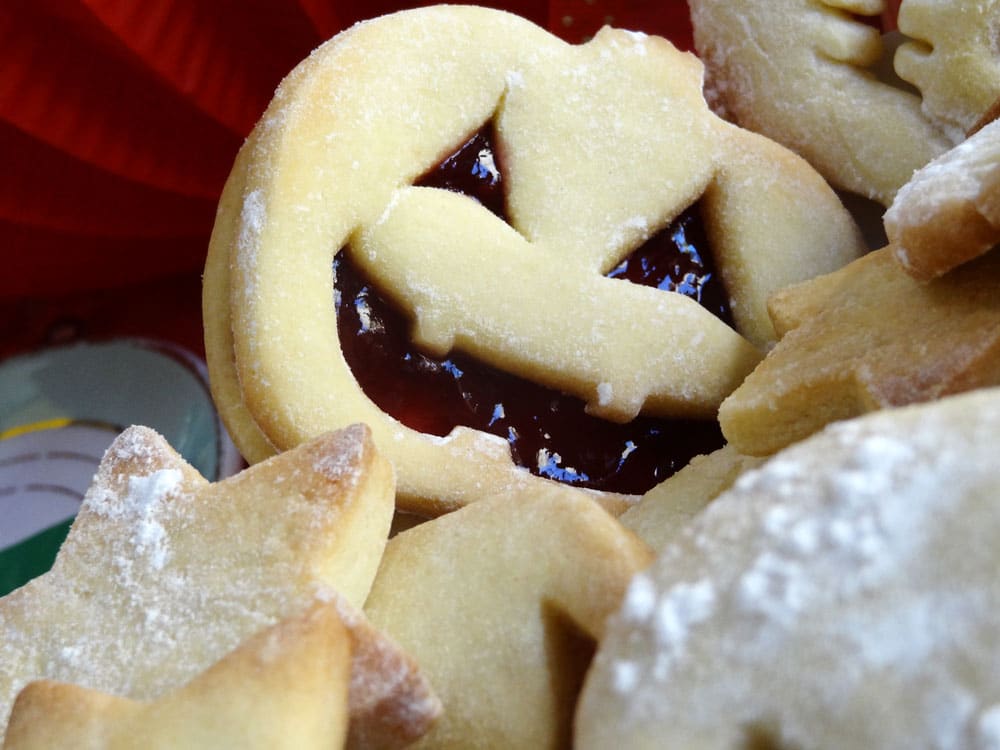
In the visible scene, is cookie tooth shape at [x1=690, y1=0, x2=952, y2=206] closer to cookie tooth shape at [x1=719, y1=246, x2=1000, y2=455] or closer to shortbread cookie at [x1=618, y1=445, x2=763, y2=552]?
cookie tooth shape at [x1=719, y1=246, x2=1000, y2=455]

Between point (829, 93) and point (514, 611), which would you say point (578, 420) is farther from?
point (829, 93)

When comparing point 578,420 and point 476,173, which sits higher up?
point 476,173

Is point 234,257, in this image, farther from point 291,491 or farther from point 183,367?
point 183,367

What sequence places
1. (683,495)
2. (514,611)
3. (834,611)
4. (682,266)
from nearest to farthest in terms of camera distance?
(834,611) < (514,611) < (683,495) < (682,266)

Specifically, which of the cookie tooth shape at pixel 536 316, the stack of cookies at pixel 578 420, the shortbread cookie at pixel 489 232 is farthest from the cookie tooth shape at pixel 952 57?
the cookie tooth shape at pixel 536 316

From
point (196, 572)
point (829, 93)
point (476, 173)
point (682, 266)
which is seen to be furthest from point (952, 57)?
point (196, 572)

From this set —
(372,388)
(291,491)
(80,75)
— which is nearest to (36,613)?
(291,491)
